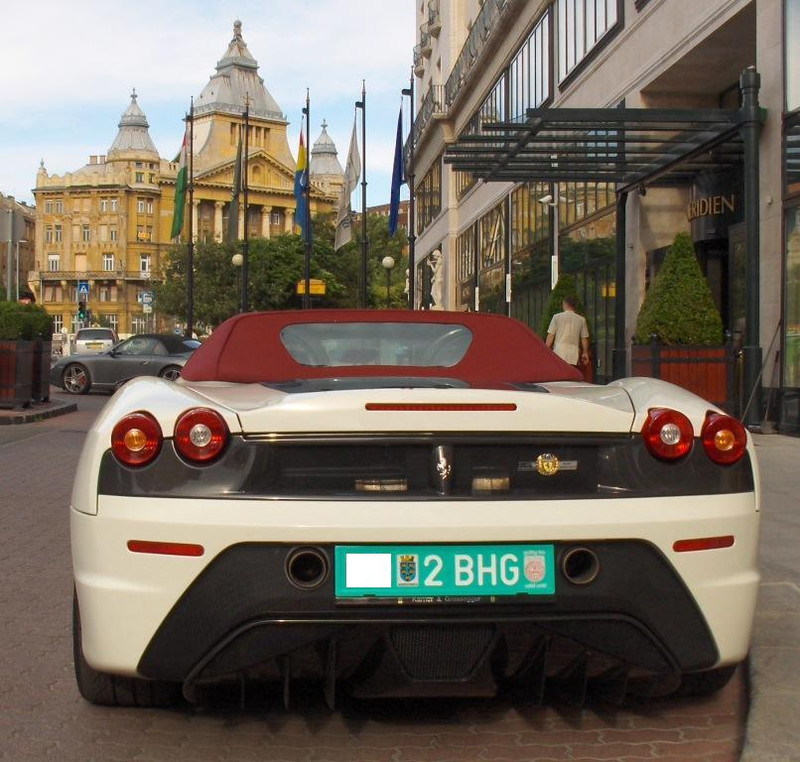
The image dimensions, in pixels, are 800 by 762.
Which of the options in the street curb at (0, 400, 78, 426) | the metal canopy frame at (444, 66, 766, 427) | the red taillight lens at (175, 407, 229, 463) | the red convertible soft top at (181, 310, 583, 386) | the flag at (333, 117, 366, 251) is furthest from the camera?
the flag at (333, 117, 366, 251)

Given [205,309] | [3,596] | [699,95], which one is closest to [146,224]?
[205,309]

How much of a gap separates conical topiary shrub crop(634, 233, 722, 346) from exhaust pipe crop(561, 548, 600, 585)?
1242 centimetres

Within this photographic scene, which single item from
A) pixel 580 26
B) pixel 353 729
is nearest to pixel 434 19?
pixel 580 26

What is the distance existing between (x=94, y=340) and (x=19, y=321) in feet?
80.6

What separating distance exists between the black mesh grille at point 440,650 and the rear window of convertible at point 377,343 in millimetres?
1535

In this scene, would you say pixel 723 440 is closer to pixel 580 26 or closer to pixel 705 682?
pixel 705 682

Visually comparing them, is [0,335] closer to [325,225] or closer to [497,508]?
[497,508]

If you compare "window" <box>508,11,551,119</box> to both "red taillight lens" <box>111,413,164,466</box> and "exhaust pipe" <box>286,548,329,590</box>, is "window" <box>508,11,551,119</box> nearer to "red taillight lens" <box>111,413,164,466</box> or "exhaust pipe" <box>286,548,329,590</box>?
"red taillight lens" <box>111,413,164,466</box>

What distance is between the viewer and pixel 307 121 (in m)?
47.3

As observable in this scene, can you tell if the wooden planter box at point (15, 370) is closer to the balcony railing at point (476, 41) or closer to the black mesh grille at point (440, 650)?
the black mesh grille at point (440, 650)

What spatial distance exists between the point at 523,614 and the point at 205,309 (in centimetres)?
8009

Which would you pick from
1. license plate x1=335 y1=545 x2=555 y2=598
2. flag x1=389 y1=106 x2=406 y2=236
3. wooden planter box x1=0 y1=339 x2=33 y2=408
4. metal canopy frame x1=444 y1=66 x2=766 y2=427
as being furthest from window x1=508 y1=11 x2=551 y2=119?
license plate x1=335 y1=545 x2=555 y2=598

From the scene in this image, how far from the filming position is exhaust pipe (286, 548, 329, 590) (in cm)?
320

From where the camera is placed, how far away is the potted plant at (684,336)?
49.4 ft
